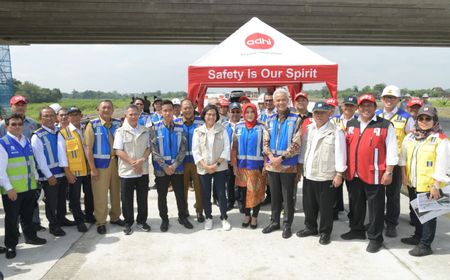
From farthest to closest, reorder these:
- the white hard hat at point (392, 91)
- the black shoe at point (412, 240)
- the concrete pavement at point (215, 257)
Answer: the white hard hat at point (392, 91), the black shoe at point (412, 240), the concrete pavement at point (215, 257)

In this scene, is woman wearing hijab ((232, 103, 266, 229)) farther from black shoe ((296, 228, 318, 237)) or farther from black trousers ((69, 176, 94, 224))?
black trousers ((69, 176, 94, 224))

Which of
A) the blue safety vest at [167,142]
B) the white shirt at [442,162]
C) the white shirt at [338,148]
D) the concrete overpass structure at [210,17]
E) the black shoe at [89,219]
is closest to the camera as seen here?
the white shirt at [442,162]

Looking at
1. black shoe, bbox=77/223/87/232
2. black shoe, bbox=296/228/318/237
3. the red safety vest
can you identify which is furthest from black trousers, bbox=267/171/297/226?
black shoe, bbox=77/223/87/232

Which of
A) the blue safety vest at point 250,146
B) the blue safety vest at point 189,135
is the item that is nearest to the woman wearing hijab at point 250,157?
the blue safety vest at point 250,146

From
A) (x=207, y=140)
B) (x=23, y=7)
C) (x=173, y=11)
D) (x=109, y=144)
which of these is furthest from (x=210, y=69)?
(x=23, y=7)

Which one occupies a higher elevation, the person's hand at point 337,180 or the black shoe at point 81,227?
the person's hand at point 337,180

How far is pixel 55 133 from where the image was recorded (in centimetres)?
465

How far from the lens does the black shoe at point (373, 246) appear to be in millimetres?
4016

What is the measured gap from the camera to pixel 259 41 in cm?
636

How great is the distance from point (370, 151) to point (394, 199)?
1.04m

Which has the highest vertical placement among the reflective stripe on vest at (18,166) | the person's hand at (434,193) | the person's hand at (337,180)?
the reflective stripe on vest at (18,166)

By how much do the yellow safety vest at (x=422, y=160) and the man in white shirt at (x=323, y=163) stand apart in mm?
734

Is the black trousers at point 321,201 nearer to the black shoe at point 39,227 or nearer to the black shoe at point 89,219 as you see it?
the black shoe at point 89,219

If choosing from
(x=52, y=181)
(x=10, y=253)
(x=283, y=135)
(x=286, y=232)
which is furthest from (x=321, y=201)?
(x=10, y=253)
